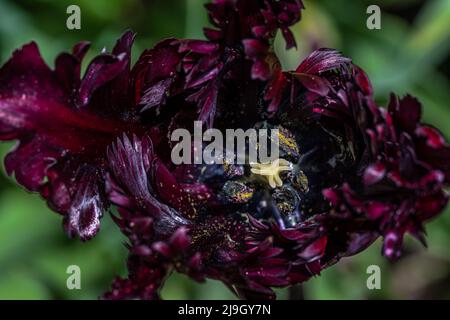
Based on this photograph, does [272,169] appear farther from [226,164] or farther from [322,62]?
[322,62]

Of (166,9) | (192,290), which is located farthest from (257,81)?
(166,9)

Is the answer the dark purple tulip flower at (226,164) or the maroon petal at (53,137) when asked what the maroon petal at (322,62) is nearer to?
the dark purple tulip flower at (226,164)

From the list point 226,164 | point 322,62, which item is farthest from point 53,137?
point 322,62

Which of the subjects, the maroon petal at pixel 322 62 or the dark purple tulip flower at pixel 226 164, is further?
the maroon petal at pixel 322 62

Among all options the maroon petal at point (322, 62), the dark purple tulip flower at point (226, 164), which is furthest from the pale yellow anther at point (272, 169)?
the maroon petal at point (322, 62)

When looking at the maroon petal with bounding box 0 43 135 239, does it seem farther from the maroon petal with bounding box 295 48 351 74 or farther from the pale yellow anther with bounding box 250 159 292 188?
the maroon petal with bounding box 295 48 351 74

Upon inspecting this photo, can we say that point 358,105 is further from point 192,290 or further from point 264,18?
point 192,290
